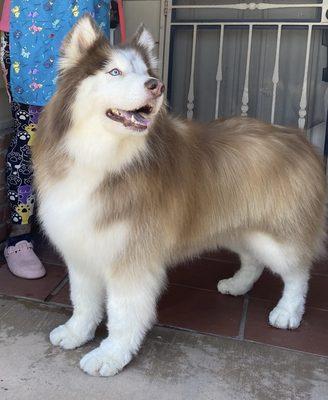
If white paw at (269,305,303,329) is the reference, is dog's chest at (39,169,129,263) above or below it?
above

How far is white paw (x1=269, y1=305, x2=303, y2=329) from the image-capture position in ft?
8.27

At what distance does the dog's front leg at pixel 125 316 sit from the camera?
2.09 metres

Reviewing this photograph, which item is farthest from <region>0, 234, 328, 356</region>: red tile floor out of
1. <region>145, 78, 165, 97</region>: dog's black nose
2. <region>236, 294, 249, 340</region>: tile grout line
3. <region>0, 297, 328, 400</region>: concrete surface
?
<region>145, 78, 165, 97</region>: dog's black nose

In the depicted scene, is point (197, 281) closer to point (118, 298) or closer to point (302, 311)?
point (302, 311)

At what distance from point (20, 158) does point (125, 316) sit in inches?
49.6

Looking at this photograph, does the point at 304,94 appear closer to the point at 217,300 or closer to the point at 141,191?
the point at 217,300

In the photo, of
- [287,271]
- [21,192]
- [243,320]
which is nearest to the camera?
[287,271]

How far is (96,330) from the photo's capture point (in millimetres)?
2451

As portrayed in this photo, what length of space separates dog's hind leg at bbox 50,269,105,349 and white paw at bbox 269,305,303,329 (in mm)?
856

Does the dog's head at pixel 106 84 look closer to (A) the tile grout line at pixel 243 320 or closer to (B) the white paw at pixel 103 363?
(B) the white paw at pixel 103 363

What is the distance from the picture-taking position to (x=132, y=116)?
70.9 inches

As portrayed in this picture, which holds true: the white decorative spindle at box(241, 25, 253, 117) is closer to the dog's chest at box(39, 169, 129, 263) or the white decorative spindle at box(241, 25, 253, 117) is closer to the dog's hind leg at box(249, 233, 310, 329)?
the dog's hind leg at box(249, 233, 310, 329)

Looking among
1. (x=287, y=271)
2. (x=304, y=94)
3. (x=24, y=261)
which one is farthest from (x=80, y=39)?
(x=304, y=94)

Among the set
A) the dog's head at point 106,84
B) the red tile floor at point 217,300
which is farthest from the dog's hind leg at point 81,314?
the dog's head at point 106,84
